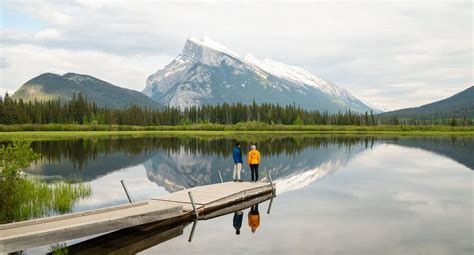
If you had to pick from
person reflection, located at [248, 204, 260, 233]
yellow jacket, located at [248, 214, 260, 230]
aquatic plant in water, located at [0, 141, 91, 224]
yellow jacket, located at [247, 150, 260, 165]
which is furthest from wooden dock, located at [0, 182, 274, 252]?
aquatic plant in water, located at [0, 141, 91, 224]

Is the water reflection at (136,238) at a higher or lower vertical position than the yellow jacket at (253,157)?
lower

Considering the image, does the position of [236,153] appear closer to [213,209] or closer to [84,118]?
[213,209]

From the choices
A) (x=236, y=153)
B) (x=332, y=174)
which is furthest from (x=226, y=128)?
(x=236, y=153)

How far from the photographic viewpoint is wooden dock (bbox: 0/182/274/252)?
14.3 metres

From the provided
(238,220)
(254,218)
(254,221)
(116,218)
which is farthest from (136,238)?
(254,218)

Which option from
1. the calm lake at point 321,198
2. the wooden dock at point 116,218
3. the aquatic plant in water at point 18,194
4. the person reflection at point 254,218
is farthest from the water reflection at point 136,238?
the aquatic plant in water at point 18,194

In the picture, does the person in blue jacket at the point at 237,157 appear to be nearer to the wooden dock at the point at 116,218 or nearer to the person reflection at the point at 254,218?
the wooden dock at the point at 116,218

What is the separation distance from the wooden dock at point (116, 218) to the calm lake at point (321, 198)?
1.15m

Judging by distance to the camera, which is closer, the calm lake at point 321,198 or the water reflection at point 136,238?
the water reflection at point 136,238

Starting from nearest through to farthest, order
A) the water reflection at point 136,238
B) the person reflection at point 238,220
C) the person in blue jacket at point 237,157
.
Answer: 1. the water reflection at point 136,238
2. the person reflection at point 238,220
3. the person in blue jacket at point 237,157

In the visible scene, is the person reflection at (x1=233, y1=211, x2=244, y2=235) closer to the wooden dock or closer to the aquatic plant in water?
the wooden dock

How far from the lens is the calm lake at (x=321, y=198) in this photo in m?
18.0

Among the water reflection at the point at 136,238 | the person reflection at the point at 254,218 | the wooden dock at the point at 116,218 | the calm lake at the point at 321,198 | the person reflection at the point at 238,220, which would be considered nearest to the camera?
the wooden dock at the point at 116,218

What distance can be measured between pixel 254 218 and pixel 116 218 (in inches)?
328
